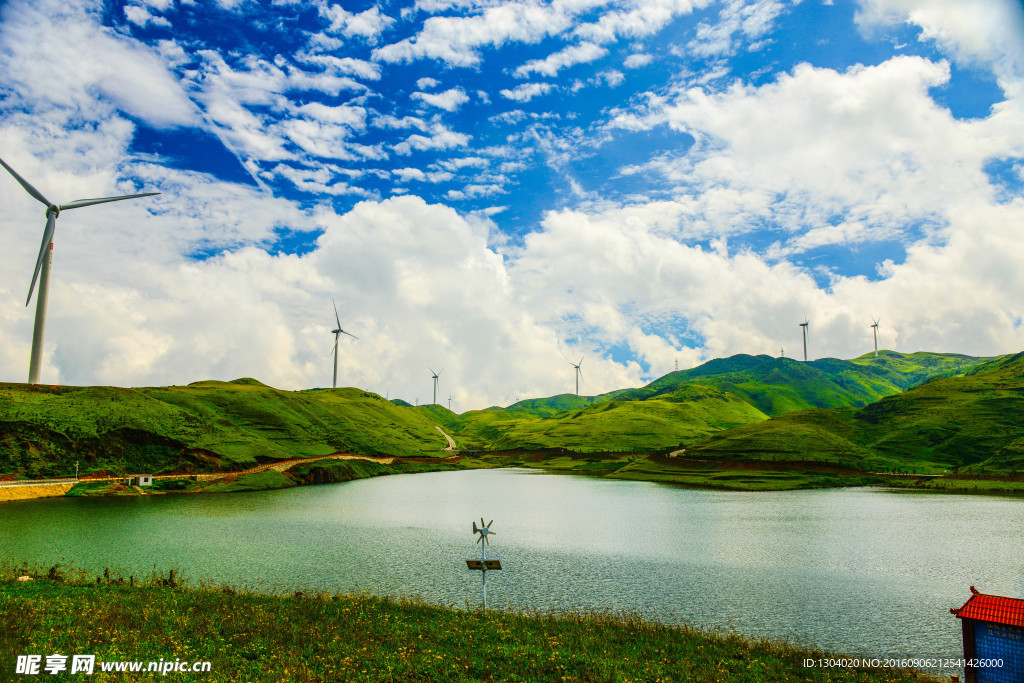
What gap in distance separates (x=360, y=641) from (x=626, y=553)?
3813cm

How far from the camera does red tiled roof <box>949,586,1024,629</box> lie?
2073 centimetres

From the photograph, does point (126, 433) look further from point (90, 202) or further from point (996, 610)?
point (996, 610)

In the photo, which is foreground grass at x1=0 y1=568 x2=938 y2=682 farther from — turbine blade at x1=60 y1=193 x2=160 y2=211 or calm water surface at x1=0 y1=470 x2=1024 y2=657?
turbine blade at x1=60 y1=193 x2=160 y2=211

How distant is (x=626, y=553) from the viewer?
57531mm

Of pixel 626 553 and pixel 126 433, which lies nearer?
pixel 626 553

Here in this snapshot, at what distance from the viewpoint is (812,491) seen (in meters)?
130

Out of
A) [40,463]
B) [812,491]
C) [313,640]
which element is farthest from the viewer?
[812,491]

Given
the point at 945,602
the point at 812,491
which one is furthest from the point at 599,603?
the point at 812,491

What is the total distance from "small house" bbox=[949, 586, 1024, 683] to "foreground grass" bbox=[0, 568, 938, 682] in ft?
15.5

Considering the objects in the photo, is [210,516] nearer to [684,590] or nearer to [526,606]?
[526,606]

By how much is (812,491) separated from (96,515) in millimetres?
147532

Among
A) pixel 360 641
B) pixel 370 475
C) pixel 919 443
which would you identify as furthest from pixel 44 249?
pixel 919 443

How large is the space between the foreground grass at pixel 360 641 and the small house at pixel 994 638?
4714 mm

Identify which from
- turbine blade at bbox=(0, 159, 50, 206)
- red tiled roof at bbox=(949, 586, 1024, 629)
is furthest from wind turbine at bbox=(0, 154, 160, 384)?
red tiled roof at bbox=(949, 586, 1024, 629)
